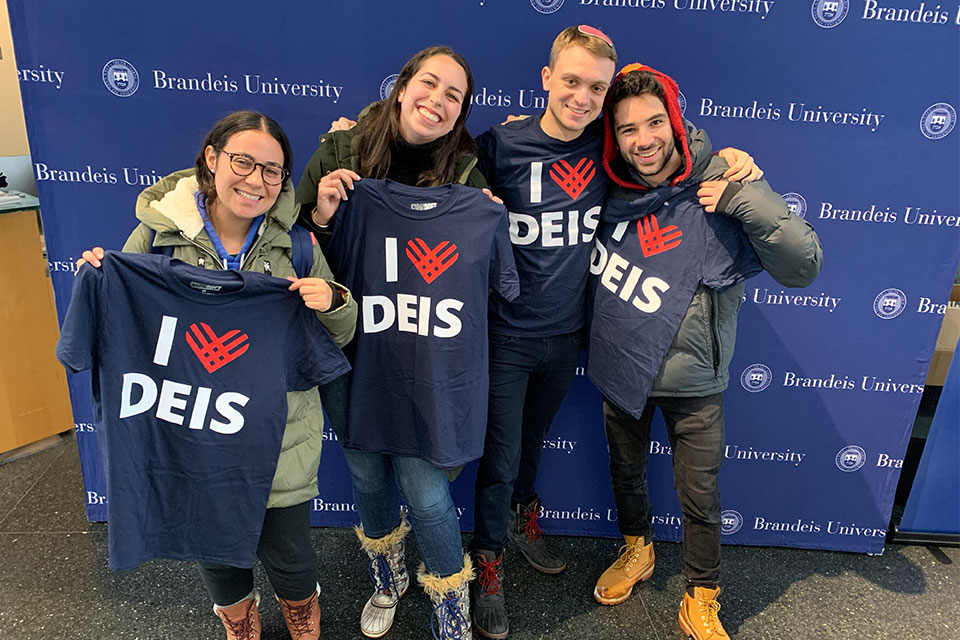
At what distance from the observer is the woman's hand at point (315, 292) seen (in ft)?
4.52

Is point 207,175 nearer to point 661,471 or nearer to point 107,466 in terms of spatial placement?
point 107,466

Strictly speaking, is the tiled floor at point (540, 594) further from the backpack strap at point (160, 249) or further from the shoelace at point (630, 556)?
the backpack strap at point (160, 249)

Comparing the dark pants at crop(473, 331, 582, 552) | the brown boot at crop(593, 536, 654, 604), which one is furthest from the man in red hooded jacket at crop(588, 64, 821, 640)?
the brown boot at crop(593, 536, 654, 604)

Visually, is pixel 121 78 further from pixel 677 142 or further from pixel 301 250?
pixel 677 142

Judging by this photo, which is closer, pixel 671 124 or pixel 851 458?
pixel 671 124

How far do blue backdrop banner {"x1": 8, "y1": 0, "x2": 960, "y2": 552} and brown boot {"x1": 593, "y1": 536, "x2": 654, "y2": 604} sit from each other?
64 cm

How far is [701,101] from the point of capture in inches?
77.4

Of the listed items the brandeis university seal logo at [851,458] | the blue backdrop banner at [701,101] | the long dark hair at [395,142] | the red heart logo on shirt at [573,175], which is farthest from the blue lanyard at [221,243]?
the brandeis university seal logo at [851,458]

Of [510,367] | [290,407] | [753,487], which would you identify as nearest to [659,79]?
[510,367]

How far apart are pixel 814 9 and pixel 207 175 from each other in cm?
173

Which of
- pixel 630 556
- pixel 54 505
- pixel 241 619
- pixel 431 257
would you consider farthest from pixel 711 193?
pixel 54 505

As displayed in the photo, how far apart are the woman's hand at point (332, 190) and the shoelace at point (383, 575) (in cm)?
103

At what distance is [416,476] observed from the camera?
168 centimetres

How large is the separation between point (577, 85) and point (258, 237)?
833 mm
